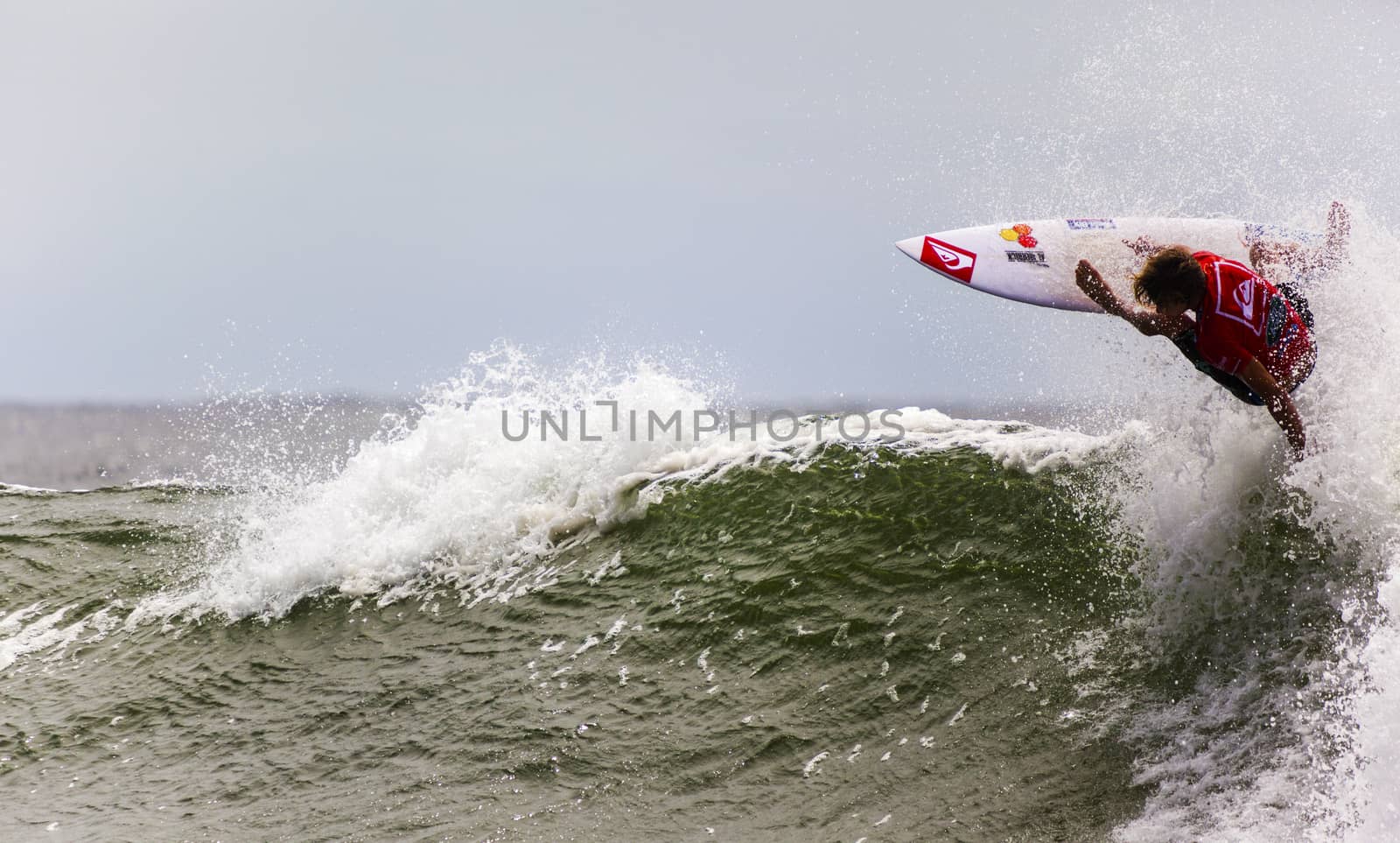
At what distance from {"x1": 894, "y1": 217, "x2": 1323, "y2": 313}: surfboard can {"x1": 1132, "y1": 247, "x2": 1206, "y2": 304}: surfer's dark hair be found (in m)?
1.66

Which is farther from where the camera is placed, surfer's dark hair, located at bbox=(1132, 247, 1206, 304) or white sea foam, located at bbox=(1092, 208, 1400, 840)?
surfer's dark hair, located at bbox=(1132, 247, 1206, 304)

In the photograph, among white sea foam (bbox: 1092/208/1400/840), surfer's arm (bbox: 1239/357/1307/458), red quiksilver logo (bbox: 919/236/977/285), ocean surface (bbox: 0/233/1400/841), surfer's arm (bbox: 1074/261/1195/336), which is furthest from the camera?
red quiksilver logo (bbox: 919/236/977/285)

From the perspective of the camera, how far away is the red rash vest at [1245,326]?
4.42 meters

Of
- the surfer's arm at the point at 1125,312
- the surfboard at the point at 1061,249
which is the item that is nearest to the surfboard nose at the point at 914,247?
the surfboard at the point at 1061,249

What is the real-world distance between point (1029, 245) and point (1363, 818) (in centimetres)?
415

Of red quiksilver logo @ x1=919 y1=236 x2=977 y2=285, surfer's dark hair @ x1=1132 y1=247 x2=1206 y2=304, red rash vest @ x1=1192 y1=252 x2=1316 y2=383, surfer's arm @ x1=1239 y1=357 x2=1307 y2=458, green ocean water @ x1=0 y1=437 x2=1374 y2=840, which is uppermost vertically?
red quiksilver logo @ x1=919 y1=236 x2=977 y2=285

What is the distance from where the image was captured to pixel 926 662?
474 centimetres

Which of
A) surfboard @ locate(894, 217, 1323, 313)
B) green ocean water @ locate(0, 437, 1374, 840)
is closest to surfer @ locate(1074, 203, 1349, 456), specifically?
green ocean water @ locate(0, 437, 1374, 840)

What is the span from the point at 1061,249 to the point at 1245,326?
6.67ft

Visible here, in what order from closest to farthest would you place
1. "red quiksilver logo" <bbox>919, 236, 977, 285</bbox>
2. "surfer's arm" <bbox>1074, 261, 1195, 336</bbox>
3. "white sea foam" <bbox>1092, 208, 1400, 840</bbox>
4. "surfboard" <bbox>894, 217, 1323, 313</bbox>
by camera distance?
"white sea foam" <bbox>1092, 208, 1400, 840</bbox>
"surfer's arm" <bbox>1074, 261, 1195, 336</bbox>
"surfboard" <bbox>894, 217, 1323, 313</bbox>
"red quiksilver logo" <bbox>919, 236, 977, 285</bbox>

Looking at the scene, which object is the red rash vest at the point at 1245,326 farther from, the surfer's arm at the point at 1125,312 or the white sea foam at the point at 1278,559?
the white sea foam at the point at 1278,559

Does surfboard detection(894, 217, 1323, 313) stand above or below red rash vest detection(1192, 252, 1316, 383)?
above

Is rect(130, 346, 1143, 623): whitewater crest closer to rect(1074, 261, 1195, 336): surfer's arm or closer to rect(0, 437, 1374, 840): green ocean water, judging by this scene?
rect(0, 437, 1374, 840): green ocean water

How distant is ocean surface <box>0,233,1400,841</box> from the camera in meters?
3.97
